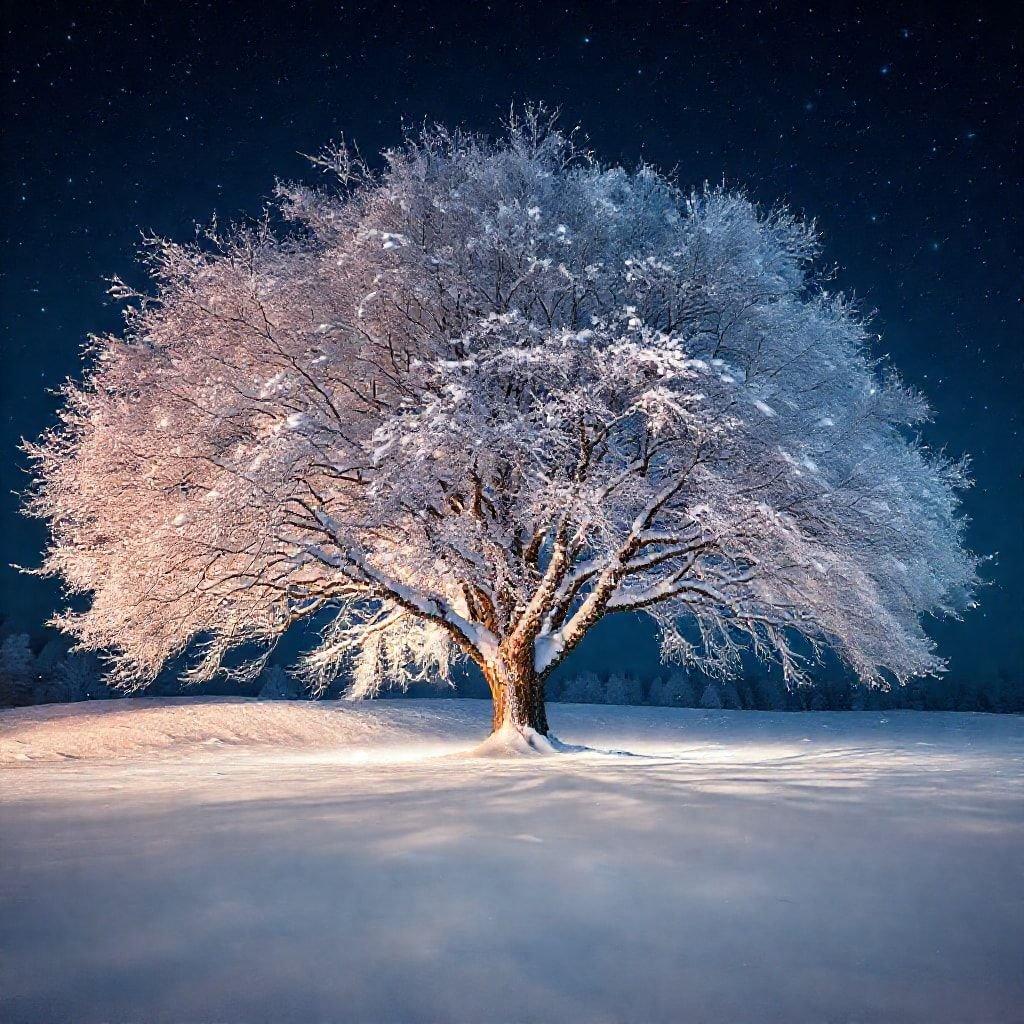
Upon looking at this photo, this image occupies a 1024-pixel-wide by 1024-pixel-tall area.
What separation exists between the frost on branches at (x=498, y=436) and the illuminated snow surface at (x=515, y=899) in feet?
15.8

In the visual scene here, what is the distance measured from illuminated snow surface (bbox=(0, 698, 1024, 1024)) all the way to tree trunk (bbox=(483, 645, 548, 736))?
604 cm

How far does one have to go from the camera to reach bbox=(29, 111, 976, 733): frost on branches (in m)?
11.9

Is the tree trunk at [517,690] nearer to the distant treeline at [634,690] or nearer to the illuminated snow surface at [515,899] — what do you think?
the illuminated snow surface at [515,899]

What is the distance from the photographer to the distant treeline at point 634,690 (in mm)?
29359

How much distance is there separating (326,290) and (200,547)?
446 cm

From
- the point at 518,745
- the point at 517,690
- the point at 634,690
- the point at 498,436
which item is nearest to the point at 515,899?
the point at 498,436

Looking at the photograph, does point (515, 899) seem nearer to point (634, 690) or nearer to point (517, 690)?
point (517, 690)

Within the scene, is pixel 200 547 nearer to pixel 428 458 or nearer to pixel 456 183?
pixel 428 458

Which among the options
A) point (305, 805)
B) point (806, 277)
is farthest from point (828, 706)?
point (305, 805)

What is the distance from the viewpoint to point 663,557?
45.5 ft

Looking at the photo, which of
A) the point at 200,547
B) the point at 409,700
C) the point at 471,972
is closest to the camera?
the point at 471,972

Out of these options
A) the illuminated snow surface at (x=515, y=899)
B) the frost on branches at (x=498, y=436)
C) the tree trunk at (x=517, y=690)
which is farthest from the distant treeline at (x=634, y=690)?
the illuminated snow surface at (x=515, y=899)

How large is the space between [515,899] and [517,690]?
1019cm

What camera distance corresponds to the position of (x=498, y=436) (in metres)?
11.4
